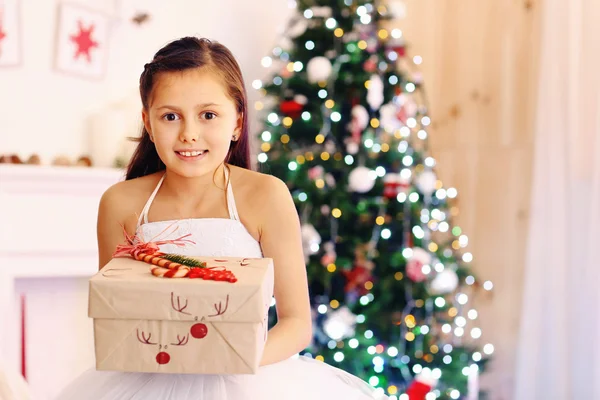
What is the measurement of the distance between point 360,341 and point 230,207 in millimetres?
1847

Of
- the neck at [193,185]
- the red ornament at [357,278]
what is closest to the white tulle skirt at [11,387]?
the neck at [193,185]

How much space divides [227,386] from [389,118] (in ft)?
6.83

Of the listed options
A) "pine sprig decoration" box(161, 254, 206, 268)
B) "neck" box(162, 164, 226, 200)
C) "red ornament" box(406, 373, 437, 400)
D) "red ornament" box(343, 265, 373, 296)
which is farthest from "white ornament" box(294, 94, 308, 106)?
"pine sprig decoration" box(161, 254, 206, 268)

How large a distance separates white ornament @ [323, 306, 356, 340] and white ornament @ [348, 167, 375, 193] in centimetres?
48

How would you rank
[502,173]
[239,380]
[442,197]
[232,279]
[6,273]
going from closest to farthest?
[232,279]
[239,380]
[6,273]
[442,197]
[502,173]

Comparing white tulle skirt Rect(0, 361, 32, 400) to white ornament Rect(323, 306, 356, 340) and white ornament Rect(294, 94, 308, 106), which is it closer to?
white ornament Rect(323, 306, 356, 340)

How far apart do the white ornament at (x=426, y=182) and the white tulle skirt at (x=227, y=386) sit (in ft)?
6.00

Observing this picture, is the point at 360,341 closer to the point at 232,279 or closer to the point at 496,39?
the point at 496,39

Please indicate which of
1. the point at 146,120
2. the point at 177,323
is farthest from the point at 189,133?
the point at 177,323

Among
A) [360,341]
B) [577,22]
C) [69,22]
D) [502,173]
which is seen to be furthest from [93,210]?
[577,22]

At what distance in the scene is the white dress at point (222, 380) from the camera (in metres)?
1.20

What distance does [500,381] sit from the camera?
3.71 m

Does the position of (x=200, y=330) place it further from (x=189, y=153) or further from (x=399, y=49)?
(x=399, y=49)

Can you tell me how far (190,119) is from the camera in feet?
4.14
